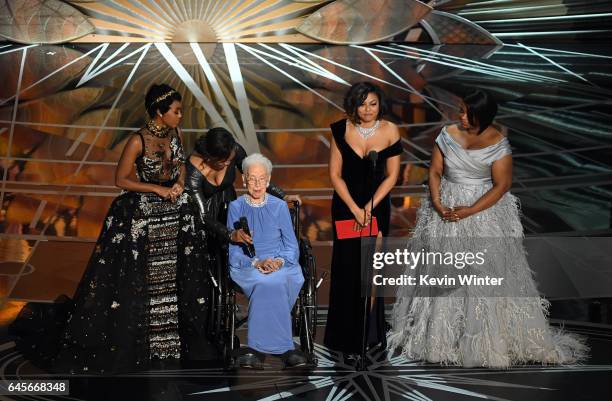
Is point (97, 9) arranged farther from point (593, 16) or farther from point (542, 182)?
point (542, 182)

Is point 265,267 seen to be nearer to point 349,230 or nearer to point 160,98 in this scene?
point 349,230

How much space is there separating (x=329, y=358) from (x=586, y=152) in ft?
15.3

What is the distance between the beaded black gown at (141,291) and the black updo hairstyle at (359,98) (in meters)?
0.83

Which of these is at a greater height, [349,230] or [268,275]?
[349,230]

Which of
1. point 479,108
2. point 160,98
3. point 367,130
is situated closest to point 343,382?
point 367,130

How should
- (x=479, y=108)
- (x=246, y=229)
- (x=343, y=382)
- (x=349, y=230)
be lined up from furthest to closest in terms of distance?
1. (x=349, y=230)
2. (x=479, y=108)
3. (x=246, y=229)
4. (x=343, y=382)

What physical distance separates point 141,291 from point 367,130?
127 cm

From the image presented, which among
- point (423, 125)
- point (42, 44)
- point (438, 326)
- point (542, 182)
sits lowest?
point (438, 326)

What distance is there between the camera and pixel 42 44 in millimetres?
14180

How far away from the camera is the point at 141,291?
4.61 m

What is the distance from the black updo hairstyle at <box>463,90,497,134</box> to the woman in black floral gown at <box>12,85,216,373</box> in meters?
1.32

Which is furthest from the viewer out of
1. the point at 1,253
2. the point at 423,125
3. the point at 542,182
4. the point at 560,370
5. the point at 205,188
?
the point at 423,125

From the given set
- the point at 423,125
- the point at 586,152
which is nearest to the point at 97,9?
the point at 423,125

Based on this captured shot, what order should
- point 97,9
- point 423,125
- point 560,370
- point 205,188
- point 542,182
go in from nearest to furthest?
1. point 560,370
2. point 205,188
3. point 542,182
4. point 423,125
5. point 97,9
